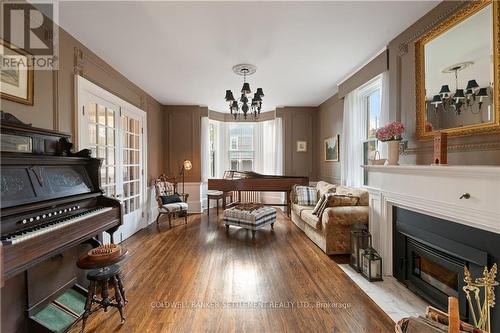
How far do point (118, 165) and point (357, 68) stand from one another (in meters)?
3.97

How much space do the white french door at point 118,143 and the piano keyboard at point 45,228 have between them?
2.81 ft

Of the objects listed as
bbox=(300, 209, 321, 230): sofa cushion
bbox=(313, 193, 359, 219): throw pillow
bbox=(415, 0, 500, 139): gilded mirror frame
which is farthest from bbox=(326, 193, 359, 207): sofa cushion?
bbox=(415, 0, 500, 139): gilded mirror frame

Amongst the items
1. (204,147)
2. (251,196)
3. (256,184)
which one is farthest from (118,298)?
(251,196)

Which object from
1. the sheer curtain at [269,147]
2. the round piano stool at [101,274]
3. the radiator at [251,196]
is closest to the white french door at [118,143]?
the round piano stool at [101,274]

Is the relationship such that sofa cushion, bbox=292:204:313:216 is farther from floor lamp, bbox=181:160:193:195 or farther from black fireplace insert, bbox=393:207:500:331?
floor lamp, bbox=181:160:193:195

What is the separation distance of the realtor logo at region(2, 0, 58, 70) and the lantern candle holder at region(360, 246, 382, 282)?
3785 millimetres

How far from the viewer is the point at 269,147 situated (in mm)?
6605

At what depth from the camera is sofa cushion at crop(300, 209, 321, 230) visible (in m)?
3.45

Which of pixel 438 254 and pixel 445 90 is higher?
pixel 445 90

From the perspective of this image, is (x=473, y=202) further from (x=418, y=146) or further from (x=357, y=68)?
(x=357, y=68)

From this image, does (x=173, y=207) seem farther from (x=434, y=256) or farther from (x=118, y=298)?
(x=434, y=256)

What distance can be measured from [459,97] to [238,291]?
2.60 m

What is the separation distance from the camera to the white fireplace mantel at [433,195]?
1463 mm

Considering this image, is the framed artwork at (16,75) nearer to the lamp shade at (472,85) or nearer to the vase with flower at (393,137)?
the vase with flower at (393,137)
